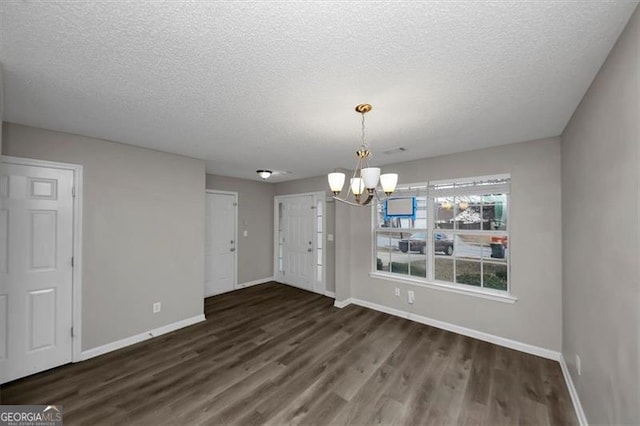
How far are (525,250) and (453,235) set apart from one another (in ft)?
2.58

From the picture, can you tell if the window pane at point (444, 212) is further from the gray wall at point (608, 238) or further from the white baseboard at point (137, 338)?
the white baseboard at point (137, 338)

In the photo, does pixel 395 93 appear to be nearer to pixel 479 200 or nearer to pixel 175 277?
pixel 479 200

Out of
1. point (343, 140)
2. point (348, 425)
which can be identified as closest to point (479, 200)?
point (343, 140)

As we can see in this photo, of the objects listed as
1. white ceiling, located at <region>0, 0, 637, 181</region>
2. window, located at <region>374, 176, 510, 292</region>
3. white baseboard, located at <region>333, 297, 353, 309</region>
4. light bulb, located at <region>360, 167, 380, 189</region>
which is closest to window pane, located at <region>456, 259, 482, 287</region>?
window, located at <region>374, 176, 510, 292</region>

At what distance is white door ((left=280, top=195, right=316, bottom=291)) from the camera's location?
17.0ft

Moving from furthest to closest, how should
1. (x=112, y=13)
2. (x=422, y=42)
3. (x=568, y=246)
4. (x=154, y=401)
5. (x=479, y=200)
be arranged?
(x=479, y=200), (x=568, y=246), (x=154, y=401), (x=422, y=42), (x=112, y=13)

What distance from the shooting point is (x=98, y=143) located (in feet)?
9.00

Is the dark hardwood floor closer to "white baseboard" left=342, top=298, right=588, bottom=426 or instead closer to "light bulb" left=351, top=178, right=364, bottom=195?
"white baseboard" left=342, top=298, right=588, bottom=426

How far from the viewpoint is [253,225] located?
5566 millimetres

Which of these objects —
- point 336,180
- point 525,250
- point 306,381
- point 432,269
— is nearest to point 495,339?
point 432,269

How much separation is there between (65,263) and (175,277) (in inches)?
44.6

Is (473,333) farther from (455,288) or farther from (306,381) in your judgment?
(306,381)

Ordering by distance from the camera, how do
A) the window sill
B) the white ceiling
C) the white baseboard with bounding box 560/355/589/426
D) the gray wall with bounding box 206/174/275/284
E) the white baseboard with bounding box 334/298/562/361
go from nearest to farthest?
the white ceiling < the white baseboard with bounding box 560/355/589/426 < the white baseboard with bounding box 334/298/562/361 < the window sill < the gray wall with bounding box 206/174/275/284

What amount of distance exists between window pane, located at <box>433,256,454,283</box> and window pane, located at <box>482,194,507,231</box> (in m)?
0.68
